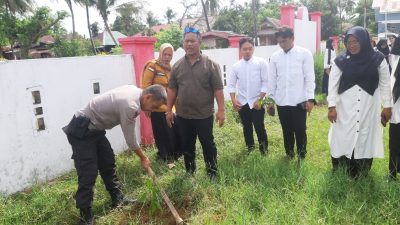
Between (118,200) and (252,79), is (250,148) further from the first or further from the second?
(118,200)

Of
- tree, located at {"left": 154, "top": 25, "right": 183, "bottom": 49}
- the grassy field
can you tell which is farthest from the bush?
the grassy field

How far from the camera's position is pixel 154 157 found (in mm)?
4504

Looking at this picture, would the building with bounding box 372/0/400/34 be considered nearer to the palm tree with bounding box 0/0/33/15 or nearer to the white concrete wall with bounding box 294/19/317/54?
the white concrete wall with bounding box 294/19/317/54

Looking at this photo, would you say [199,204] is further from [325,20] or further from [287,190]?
[325,20]

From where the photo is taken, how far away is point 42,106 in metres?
3.89

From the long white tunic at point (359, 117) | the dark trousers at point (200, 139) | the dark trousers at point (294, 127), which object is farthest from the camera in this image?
the dark trousers at point (294, 127)

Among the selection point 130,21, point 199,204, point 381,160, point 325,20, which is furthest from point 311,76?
point 130,21

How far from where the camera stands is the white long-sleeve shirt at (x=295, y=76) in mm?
3947

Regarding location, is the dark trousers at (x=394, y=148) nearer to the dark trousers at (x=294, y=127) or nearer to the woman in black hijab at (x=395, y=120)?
the woman in black hijab at (x=395, y=120)

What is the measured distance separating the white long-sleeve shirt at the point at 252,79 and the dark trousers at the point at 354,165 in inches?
50.7

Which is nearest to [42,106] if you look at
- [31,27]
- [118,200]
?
[118,200]

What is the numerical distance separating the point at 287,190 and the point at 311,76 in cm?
148

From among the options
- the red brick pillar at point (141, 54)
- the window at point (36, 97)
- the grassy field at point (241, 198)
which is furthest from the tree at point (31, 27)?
the grassy field at point (241, 198)

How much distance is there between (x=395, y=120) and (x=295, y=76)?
3.74 feet
